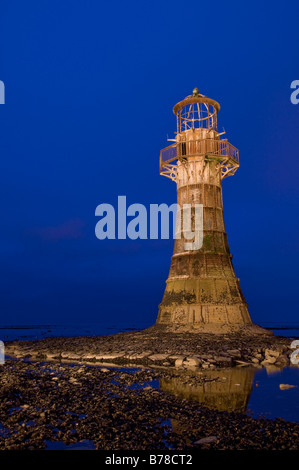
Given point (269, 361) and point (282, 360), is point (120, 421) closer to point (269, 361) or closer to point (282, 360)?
point (269, 361)

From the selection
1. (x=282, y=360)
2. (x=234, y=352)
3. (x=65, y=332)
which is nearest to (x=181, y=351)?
(x=234, y=352)

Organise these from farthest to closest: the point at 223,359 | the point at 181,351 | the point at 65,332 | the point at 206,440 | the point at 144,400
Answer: the point at 65,332, the point at 181,351, the point at 223,359, the point at 144,400, the point at 206,440

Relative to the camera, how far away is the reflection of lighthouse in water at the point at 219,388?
420 inches

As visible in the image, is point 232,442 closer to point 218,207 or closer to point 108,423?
point 108,423

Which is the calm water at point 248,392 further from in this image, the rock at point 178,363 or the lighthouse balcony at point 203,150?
the lighthouse balcony at point 203,150

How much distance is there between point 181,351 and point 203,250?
10.4 m

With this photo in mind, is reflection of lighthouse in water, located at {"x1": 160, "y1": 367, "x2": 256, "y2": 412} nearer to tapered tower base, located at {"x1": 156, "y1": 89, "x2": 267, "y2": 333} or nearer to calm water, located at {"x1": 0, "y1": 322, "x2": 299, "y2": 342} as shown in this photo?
tapered tower base, located at {"x1": 156, "y1": 89, "x2": 267, "y2": 333}

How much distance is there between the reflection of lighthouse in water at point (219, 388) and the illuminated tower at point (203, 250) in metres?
10.2

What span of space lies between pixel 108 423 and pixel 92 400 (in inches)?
93.1

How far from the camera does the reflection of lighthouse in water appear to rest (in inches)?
420

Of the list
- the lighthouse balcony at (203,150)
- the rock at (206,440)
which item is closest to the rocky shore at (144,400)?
the rock at (206,440)

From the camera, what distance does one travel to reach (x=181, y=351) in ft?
61.8
